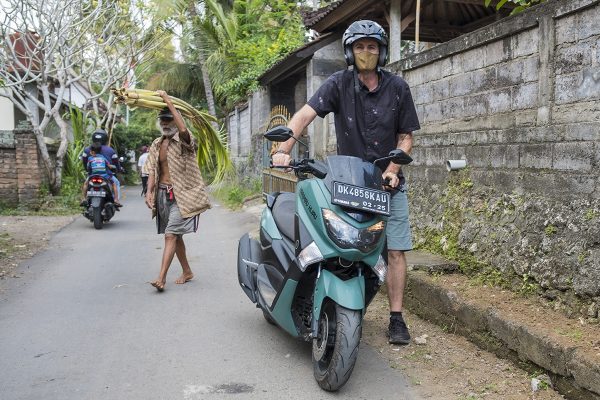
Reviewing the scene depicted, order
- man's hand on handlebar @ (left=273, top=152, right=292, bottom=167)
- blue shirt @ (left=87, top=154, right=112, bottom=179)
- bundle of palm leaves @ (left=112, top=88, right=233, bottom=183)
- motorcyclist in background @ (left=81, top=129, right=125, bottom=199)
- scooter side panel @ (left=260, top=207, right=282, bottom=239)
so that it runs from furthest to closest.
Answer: motorcyclist in background @ (left=81, top=129, right=125, bottom=199)
blue shirt @ (left=87, top=154, right=112, bottom=179)
bundle of palm leaves @ (left=112, top=88, right=233, bottom=183)
scooter side panel @ (left=260, top=207, right=282, bottom=239)
man's hand on handlebar @ (left=273, top=152, right=292, bottom=167)

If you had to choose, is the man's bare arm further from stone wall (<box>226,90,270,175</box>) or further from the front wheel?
stone wall (<box>226,90,270,175</box>)

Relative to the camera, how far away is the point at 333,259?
3.31m

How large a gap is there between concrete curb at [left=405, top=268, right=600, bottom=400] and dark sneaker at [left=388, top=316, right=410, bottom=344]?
404mm

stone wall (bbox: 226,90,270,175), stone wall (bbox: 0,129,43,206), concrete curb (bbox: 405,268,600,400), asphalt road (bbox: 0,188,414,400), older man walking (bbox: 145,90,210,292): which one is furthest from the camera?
stone wall (bbox: 226,90,270,175)

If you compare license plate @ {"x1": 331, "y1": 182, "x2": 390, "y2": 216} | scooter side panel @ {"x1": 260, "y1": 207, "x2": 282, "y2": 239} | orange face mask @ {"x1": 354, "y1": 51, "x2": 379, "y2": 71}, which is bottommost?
scooter side panel @ {"x1": 260, "y1": 207, "x2": 282, "y2": 239}

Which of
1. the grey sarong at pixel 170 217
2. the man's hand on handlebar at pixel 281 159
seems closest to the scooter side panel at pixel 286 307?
the man's hand on handlebar at pixel 281 159

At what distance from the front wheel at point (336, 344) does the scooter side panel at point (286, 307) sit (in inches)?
10.3

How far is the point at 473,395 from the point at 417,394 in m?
0.31

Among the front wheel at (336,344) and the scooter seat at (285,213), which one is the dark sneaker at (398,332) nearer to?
the front wheel at (336,344)

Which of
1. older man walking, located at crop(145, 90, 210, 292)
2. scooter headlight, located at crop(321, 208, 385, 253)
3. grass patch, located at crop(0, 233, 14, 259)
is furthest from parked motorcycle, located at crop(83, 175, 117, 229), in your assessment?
scooter headlight, located at crop(321, 208, 385, 253)

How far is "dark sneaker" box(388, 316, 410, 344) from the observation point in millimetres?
4074

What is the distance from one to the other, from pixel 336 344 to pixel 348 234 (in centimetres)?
60

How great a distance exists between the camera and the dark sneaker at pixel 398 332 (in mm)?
4074

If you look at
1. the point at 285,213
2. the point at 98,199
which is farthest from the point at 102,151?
the point at 285,213
